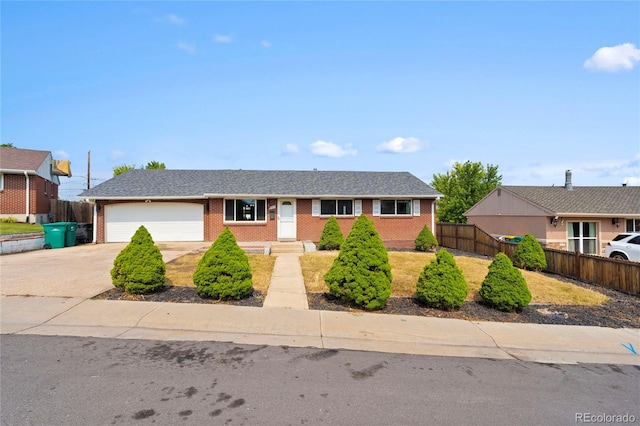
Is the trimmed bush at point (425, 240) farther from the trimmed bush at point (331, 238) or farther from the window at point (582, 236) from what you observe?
the window at point (582, 236)

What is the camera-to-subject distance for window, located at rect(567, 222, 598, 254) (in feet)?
65.0

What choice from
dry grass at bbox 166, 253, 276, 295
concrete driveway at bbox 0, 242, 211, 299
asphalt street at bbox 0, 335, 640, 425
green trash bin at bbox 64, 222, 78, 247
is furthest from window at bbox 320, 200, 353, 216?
asphalt street at bbox 0, 335, 640, 425

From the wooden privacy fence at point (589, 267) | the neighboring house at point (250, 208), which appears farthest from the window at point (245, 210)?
the wooden privacy fence at point (589, 267)

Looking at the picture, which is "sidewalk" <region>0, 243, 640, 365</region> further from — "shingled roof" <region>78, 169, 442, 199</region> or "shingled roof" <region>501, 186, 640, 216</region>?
"shingled roof" <region>501, 186, 640, 216</region>

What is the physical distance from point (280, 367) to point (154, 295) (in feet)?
15.1

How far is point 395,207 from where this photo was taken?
19438mm

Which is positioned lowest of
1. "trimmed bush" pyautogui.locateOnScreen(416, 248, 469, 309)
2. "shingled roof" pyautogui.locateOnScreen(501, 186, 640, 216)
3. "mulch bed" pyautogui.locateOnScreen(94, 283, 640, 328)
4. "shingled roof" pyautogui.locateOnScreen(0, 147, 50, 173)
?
"mulch bed" pyautogui.locateOnScreen(94, 283, 640, 328)

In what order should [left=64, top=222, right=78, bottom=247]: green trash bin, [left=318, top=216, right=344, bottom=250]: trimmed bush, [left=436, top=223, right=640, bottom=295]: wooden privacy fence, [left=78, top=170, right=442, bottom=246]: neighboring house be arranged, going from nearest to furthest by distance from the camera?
1. [left=436, top=223, right=640, bottom=295]: wooden privacy fence
2. [left=64, top=222, right=78, bottom=247]: green trash bin
3. [left=318, top=216, right=344, bottom=250]: trimmed bush
4. [left=78, top=170, right=442, bottom=246]: neighboring house

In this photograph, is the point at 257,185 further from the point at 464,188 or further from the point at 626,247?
the point at 464,188

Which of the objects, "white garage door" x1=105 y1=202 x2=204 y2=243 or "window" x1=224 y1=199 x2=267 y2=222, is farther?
"window" x1=224 y1=199 x2=267 y2=222

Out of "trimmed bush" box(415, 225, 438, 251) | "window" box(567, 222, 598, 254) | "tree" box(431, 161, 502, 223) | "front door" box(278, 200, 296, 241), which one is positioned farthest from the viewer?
"tree" box(431, 161, 502, 223)

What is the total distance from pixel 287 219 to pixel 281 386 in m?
14.8

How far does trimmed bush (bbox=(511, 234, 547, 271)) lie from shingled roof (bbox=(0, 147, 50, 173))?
85.9ft

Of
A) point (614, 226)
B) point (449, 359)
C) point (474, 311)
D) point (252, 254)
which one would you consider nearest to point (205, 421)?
point (449, 359)
